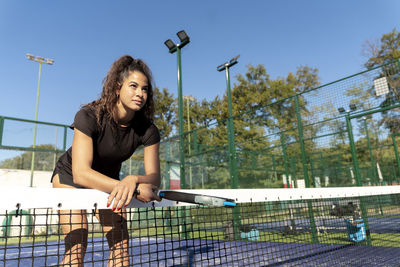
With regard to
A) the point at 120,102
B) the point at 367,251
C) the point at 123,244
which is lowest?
the point at 367,251

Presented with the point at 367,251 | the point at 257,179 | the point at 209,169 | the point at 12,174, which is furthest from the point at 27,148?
the point at 367,251

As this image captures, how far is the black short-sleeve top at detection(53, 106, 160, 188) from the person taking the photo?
1785 millimetres

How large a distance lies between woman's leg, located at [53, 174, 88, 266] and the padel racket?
56cm

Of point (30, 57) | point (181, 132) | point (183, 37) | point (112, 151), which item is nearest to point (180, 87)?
point (181, 132)

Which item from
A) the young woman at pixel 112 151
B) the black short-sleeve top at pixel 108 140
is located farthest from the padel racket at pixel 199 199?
the black short-sleeve top at pixel 108 140

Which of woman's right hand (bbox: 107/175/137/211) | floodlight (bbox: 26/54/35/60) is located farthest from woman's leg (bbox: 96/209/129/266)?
floodlight (bbox: 26/54/35/60)

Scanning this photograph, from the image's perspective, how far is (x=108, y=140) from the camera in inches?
76.9

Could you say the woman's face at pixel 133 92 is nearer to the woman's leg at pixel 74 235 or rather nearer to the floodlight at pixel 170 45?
the woman's leg at pixel 74 235

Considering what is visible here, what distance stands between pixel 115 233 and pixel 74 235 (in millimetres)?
277

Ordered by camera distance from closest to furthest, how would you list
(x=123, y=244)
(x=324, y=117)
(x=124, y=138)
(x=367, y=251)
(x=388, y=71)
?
(x=123, y=244) < (x=124, y=138) < (x=367, y=251) < (x=388, y=71) < (x=324, y=117)

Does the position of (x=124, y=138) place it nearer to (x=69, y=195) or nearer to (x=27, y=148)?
(x=69, y=195)

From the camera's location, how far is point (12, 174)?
462 inches

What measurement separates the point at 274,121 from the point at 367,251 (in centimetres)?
661

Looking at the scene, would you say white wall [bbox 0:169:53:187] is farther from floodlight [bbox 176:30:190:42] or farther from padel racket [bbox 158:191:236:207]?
padel racket [bbox 158:191:236:207]
